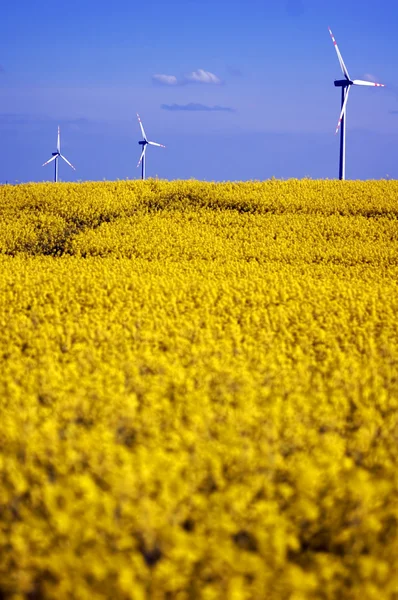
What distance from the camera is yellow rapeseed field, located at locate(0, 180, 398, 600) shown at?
446 centimetres

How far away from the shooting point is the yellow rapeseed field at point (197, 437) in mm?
4461

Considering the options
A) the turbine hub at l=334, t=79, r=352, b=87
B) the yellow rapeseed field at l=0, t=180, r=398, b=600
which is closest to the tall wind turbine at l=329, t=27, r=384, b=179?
the turbine hub at l=334, t=79, r=352, b=87

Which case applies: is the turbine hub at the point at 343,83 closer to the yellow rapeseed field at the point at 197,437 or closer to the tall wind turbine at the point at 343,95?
the tall wind turbine at the point at 343,95

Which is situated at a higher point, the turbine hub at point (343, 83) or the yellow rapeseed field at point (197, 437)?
the turbine hub at point (343, 83)

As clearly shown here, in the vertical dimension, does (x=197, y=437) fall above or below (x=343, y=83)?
below

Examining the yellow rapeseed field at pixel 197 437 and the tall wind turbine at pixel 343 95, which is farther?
the tall wind turbine at pixel 343 95

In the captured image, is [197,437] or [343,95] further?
[343,95]

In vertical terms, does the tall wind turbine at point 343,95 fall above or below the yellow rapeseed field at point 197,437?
above

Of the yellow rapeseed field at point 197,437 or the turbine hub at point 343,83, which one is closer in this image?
the yellow rapeseed field at point 197,437

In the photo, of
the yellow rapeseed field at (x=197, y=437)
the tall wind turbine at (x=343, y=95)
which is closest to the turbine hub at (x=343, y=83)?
the tall wind turbine at (x=343, y=95)

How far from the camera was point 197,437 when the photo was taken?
6.12 m

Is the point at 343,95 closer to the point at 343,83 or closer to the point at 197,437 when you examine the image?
the point at 343,83

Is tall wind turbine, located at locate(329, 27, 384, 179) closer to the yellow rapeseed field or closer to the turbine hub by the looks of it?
the turbine hub

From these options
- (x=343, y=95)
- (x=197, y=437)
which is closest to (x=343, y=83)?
(x=343, y=95)
